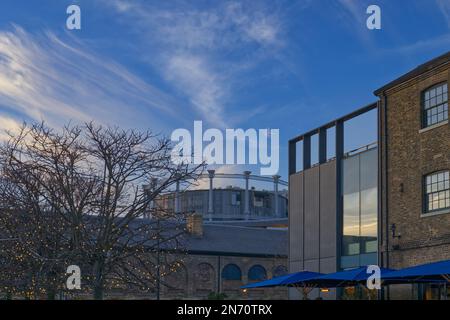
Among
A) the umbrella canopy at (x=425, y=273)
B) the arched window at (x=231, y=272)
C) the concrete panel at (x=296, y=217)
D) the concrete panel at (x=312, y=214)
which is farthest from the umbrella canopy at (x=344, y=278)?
the arched window at (x=231, y=272)

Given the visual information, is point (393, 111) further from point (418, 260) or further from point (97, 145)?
point (97, 145)

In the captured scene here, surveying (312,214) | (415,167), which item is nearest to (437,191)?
(415,167)

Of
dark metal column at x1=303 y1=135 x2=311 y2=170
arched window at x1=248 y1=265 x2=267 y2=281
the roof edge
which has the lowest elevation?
arched window at x1=248 y1=265 x2=267 y2=281

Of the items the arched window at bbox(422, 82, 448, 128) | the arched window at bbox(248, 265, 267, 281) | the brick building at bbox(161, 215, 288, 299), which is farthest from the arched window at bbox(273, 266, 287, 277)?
the arched window at bbox(422, 82, 448, 128)

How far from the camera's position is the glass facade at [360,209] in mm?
29391

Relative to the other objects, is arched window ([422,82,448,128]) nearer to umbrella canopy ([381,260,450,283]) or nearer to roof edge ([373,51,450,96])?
roof edge ([373,51,450,96])

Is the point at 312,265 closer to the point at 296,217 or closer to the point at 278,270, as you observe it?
the point at 296,217

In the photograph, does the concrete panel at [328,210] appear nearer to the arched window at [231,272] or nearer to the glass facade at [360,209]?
the glass facade at [360,209]

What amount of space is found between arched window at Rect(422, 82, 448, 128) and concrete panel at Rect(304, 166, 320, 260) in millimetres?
8129

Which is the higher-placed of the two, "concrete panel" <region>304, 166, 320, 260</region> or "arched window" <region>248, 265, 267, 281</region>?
"concrete panel" <region>304, 166, 320, 260</region>

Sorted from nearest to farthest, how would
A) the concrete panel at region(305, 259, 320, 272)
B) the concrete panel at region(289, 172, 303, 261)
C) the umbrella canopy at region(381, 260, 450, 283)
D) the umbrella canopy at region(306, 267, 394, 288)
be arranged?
the umbrella canopy at region(381, 260, 450, 283) → the umbrella canopy at region(306, 267, 394, 288) → the concrete panel at region(305, 259, 320, 272) → the concrete panel at region(289, 172, 303, 261)

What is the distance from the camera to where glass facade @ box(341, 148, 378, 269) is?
1157 inches

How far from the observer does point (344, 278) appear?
74.9 ft
